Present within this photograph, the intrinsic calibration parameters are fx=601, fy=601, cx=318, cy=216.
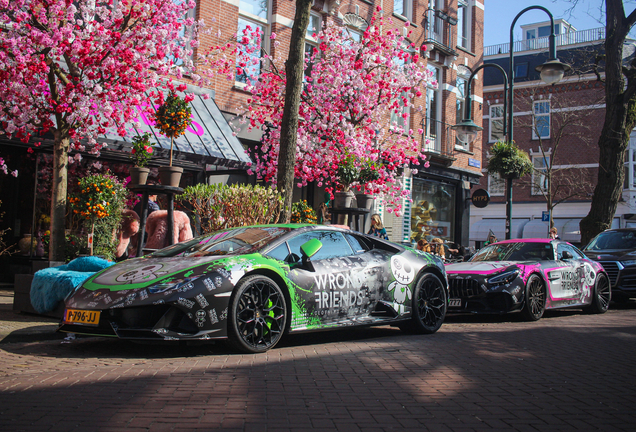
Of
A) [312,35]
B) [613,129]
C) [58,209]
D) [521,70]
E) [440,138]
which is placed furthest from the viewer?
[521,70]

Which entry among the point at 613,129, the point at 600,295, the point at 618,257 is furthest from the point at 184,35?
the point at 613,129

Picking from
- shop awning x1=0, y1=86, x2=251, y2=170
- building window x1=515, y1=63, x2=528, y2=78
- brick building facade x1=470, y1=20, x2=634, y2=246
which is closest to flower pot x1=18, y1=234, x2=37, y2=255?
shop awning x1=0, y1=86, x2=251, y2=170

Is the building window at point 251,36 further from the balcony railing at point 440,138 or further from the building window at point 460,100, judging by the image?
the building window at point 460,100

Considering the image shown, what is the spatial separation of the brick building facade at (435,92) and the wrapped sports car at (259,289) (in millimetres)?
12367

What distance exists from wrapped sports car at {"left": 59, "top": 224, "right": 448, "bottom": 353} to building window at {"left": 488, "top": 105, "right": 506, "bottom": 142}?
131ft

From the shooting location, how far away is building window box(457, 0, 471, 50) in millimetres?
28114

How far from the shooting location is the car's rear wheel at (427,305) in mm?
7586

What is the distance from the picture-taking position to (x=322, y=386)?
461 centimetres

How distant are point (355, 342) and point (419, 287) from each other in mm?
1244

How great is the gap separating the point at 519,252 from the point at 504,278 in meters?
1.70

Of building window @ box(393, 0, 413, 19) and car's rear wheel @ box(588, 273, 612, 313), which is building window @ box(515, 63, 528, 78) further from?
car's rear wheel @ box(588, 273, 612, 313)

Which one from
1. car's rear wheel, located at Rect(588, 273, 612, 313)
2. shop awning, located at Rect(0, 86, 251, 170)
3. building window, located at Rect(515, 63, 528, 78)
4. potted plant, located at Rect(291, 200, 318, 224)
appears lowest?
car's rear wheel, located at Rect(588, 273, 612, 313)

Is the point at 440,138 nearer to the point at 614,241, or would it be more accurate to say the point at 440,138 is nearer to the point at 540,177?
the point at 614,241

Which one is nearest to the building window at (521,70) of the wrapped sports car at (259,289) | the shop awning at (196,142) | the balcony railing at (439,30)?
the balcony railing at (439,30)
